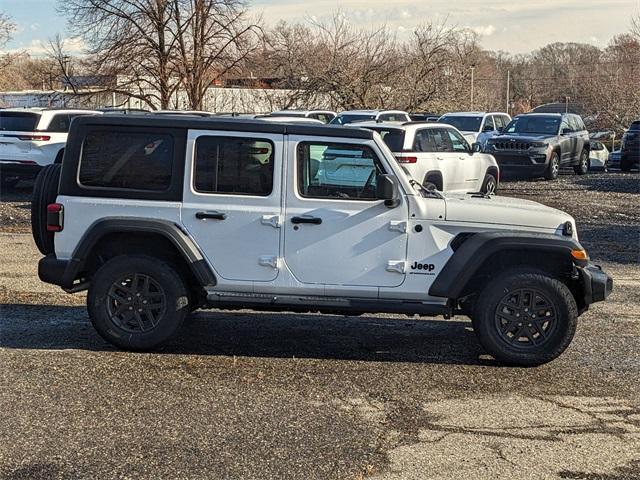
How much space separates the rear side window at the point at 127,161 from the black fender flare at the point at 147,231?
0.30m

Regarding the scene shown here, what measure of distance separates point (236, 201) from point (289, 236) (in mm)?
499

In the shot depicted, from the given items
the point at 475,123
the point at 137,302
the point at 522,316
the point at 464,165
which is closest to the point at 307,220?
the point at 137,302

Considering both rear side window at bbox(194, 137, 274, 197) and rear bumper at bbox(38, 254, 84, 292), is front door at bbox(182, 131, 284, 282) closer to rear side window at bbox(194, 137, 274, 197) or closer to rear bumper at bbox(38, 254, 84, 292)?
rear side window at bbox(194, 137, 274, 197)

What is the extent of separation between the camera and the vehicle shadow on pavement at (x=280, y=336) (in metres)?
7.06

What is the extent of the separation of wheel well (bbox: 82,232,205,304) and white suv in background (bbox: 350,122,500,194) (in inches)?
329

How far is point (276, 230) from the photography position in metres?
6.76

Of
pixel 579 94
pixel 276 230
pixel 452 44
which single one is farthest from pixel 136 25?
pixel 579 94

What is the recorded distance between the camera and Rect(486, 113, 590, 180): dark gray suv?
2273 centimetres

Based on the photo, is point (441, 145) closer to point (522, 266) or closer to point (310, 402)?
point (522, 266)

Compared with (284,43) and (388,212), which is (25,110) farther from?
(284,43)

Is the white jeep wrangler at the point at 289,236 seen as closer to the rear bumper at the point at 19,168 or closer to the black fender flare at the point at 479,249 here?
the black fender flare at the point at 479,249

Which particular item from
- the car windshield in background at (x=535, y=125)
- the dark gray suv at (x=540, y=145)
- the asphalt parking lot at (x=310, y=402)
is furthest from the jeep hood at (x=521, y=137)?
the asphalt parking lot at (x=310, y=402)

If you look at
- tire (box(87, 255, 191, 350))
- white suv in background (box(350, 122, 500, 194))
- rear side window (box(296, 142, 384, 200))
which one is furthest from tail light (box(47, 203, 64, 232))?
white suv in background (box(350, 122, 500, 194))

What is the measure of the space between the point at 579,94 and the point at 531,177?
164ft
